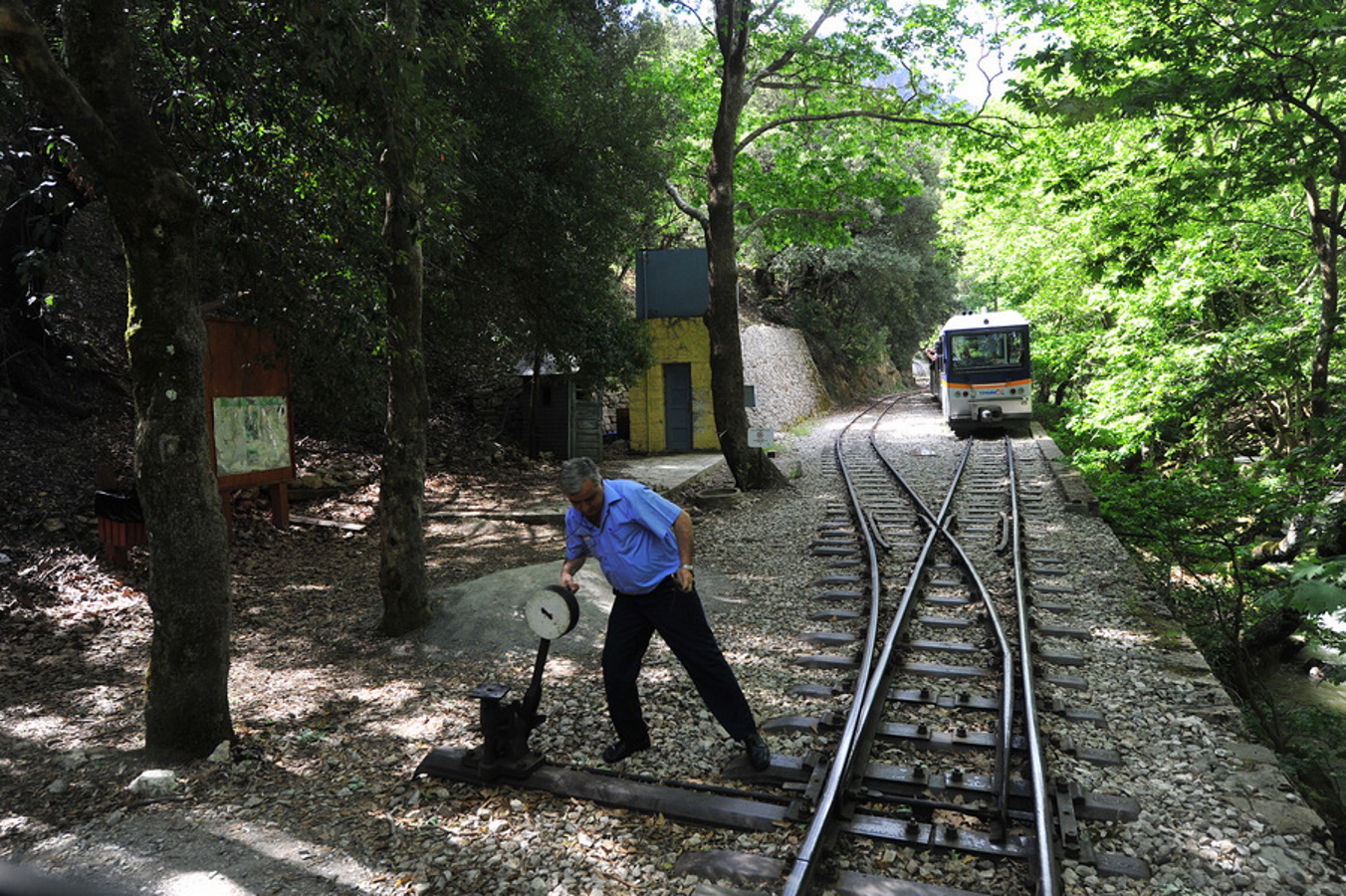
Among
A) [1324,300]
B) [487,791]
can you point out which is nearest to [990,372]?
[1324,300]

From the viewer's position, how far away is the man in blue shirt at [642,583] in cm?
446

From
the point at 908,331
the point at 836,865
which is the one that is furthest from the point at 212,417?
the point at 908,331

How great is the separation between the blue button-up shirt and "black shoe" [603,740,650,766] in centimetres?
94

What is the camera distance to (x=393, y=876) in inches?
144

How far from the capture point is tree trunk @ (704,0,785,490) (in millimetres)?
13484

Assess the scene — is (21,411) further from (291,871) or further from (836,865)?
(836,865)

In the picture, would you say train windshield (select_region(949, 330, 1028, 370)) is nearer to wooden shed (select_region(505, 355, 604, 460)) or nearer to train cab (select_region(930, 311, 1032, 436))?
train cab (select_region(930, 311, 1032, 436))

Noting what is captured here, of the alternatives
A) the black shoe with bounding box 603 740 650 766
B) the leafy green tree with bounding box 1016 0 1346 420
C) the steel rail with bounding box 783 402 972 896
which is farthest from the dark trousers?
the leafy green tree with bounding box 1016 0 1346 420

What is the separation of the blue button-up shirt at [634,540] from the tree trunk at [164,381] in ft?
7.42

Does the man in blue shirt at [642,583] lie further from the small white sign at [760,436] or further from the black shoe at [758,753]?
the small white sign at [760,436]

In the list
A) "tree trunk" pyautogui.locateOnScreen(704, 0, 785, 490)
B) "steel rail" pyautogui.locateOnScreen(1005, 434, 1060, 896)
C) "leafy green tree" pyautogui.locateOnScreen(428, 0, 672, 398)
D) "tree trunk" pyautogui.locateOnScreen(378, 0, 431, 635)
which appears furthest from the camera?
"tree trunk" pyautogui.locateOnScreen(704, 0, 785, 490)

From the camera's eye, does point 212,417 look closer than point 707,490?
Yes

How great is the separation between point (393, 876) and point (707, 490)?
1047 cm

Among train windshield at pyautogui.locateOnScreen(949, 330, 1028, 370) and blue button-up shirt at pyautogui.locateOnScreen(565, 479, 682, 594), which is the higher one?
train windshield at pyautogui.locateOnScreen(949, 330, 1028, 370)
